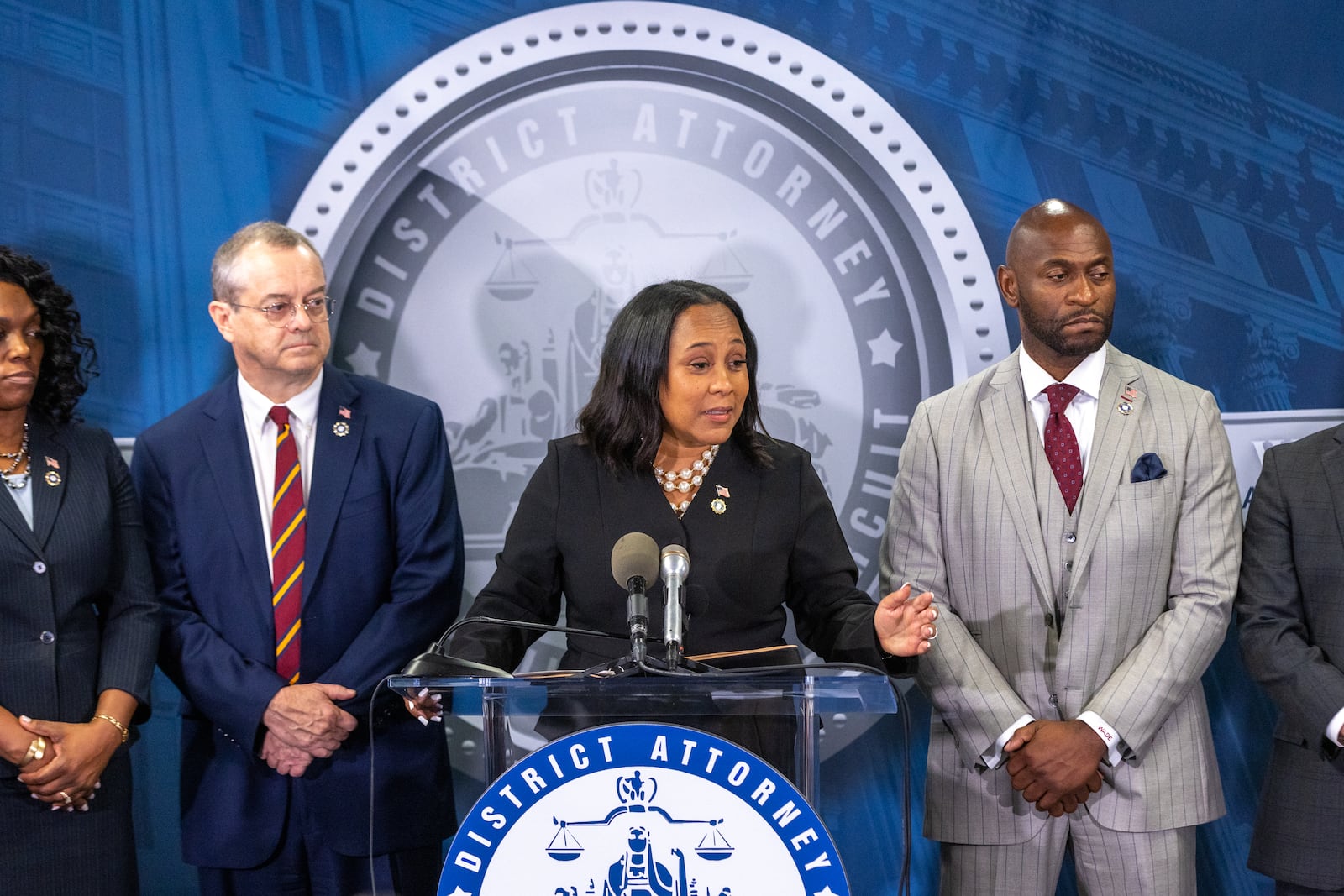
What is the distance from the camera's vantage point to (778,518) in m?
2.79

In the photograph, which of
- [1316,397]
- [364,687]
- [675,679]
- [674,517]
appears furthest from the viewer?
[1316,397]

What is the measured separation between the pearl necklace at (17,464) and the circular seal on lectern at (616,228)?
→ 106cm

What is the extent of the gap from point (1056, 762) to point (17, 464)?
230cm

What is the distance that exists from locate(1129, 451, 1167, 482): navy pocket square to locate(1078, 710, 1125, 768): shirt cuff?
52 centimetres

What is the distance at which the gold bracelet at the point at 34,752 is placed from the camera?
2.65 meters

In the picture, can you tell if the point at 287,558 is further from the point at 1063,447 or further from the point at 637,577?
the point at 1063,447

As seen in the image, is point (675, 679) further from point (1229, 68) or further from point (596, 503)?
point (1229, 68)

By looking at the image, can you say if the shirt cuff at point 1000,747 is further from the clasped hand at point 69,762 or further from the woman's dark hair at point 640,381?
the clasped hand at point 69,762

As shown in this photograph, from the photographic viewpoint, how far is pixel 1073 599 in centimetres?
285

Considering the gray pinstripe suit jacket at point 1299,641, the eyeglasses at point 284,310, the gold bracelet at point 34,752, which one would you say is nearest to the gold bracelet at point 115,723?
the gold bracelet at point 34,752

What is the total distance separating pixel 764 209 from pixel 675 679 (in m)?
2.12

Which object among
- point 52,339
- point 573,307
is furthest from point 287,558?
point 573,307

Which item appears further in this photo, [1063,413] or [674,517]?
[1063,413]

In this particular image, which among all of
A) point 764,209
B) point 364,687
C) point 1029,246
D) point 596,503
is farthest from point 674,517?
point 764,209
